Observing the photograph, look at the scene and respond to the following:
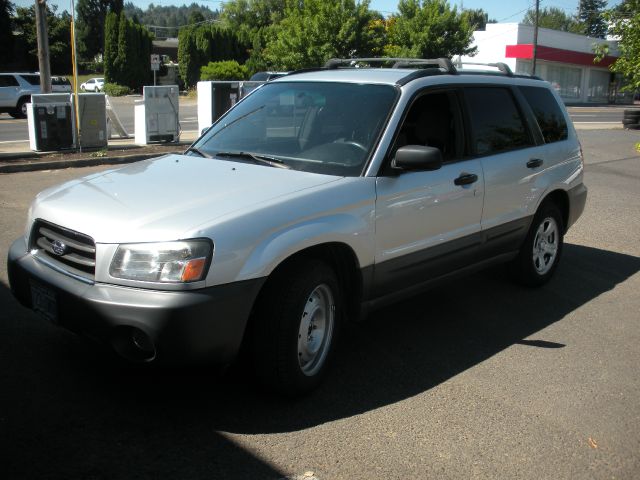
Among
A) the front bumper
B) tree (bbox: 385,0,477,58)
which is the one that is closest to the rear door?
tree (bbox: 385,0,477,58)

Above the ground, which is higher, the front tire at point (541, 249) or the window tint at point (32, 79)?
the window tint at point (32, 79)

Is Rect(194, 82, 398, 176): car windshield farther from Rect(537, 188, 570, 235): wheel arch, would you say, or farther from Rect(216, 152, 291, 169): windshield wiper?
Rect(537, 188, 570, 235): wheel arch

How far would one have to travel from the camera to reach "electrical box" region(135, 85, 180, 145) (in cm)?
1673

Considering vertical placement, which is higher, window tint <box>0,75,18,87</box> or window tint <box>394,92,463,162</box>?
window tint <box>0,75,18,87</box>

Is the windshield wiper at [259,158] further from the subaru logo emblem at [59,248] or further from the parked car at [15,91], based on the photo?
the parked car at [15,91]

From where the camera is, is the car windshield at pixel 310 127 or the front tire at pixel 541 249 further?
the front tire at pixel 541 249

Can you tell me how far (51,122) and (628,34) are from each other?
12471mm

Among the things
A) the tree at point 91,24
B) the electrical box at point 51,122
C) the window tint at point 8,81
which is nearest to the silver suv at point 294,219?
the electrical box at point 51,122

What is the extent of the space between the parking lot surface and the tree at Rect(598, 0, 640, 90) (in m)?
10.4

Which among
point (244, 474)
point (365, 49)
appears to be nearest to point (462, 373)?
point (244, 474)

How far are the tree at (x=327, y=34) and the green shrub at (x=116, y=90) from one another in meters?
16.0

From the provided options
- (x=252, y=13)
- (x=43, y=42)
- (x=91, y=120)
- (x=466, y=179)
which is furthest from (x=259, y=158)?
(x=252, y=13)

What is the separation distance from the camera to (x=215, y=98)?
17.6 m

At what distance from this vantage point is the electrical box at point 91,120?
15.2m
